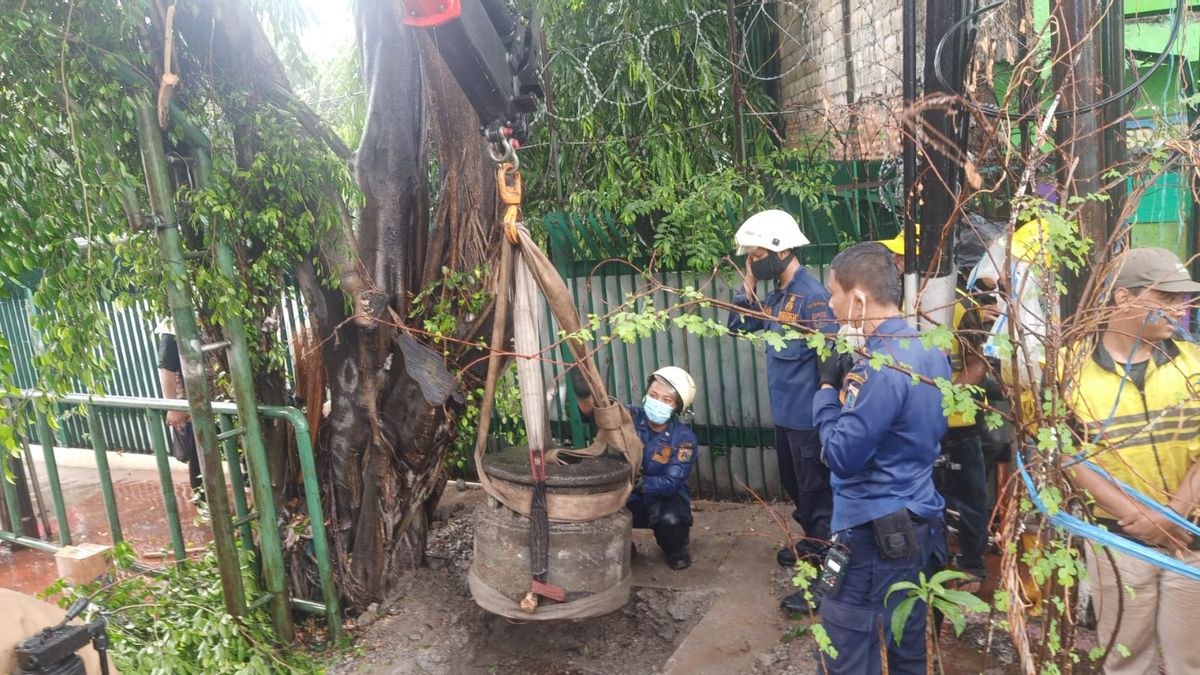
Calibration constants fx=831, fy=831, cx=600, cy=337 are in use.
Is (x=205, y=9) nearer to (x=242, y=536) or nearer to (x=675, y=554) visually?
(x=242, y=536)

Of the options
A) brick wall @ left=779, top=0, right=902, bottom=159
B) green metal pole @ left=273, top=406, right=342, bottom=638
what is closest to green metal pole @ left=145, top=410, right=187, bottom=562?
→ green metal pole @ left=273, top=406, right=342, bottom=638

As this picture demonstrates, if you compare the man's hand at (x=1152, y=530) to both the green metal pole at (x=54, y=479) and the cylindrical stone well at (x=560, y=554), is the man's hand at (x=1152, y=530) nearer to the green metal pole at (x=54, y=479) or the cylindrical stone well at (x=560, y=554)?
the cylindrical stone well at (x=560, y=554)

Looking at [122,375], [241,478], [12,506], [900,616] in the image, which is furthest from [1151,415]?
[122,375]

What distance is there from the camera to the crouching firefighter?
14.3 feet

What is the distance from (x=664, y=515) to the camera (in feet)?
14.7

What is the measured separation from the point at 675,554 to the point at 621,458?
4.05 ft

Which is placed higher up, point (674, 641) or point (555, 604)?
point (555, 604)

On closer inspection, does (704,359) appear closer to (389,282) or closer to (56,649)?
(389,282)

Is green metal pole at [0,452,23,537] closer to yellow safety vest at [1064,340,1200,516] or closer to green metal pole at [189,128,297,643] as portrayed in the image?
green metal pole at [189,128,297,643]

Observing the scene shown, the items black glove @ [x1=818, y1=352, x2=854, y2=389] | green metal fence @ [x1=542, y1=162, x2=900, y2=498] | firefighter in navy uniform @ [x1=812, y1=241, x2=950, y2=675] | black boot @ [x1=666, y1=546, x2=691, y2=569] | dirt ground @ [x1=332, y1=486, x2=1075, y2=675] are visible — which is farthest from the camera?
green metal fence @ [x1=542, y1=162, x2=900, y2=498]

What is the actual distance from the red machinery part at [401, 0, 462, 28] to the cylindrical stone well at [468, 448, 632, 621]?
68.8 inches

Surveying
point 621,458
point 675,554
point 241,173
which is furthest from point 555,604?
point 241,173

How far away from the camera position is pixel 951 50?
3.13 meters

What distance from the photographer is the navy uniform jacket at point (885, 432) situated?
8.73 ft
